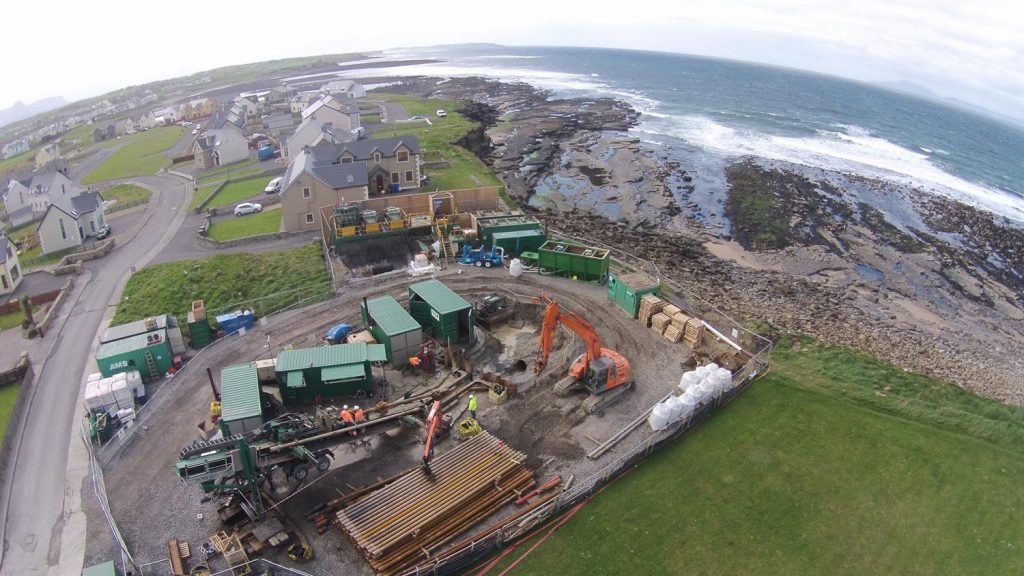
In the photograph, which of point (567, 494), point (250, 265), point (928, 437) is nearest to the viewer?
point (567, 494)

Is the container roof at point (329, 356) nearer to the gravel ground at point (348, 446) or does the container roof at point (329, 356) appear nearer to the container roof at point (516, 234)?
the gravel ground at point (348, 446)

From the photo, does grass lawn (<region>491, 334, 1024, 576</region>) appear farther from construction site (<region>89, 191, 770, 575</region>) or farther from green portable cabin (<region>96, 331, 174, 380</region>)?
green portable cabin (<region>96, 331, 174, 380</region>)

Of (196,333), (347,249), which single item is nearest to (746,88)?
(347,249)

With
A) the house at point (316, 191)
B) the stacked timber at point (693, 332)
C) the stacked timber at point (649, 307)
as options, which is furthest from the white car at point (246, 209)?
the stacked timber at point (693, 332)

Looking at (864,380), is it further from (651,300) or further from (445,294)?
(445,294)

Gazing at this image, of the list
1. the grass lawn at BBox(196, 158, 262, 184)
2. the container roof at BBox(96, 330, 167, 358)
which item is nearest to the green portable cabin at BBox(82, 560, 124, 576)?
the container roof at BBox(96, 330, 167, 358)

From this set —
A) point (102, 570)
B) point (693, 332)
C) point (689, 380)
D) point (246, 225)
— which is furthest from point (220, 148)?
point (689, 380)

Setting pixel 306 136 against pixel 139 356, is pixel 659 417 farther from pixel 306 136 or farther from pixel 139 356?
pixel 306 136
